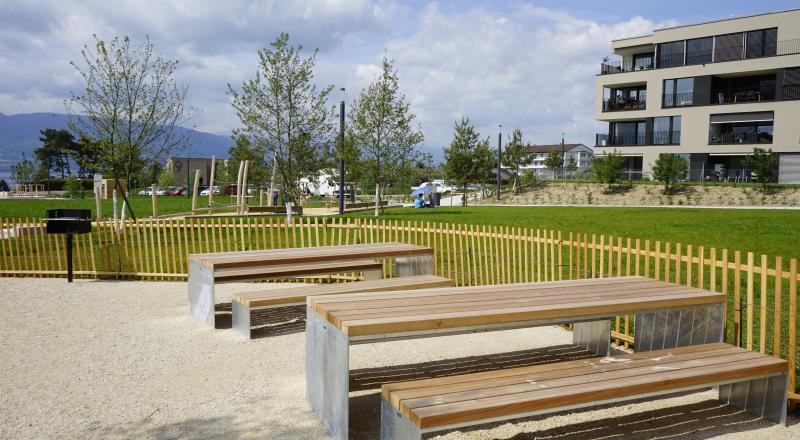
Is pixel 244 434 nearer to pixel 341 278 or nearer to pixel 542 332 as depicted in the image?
pixel 542 332

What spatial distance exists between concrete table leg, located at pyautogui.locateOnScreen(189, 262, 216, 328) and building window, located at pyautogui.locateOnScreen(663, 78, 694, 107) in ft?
149

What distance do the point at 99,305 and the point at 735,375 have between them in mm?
8419

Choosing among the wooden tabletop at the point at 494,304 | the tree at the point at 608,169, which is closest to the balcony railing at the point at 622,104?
the tree at the point at 608,169

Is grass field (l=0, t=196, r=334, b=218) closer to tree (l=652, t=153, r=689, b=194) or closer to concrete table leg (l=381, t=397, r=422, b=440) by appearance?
tree (l=652, t=153, r=689, b=194)

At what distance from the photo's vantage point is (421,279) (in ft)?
27.0

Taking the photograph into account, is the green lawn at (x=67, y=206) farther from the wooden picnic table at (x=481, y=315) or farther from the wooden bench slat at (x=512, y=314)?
the wooden bench slat at (x=512, y=314)

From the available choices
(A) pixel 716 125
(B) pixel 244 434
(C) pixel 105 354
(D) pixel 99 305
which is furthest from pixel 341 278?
(A) pixel 716 125

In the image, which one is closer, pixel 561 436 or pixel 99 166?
pixel 561 436

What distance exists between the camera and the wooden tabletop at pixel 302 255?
7906 mm

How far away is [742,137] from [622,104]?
9.65 meters

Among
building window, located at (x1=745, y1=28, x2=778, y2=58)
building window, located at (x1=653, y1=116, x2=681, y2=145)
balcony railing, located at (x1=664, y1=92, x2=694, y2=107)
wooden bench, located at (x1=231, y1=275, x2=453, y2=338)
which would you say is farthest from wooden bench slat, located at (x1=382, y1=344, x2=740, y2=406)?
balcony railing, located at (x1=664, y1=92, x2=694, y2=107)

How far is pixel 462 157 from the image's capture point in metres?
45.4

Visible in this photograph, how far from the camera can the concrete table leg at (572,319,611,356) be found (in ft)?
21.5

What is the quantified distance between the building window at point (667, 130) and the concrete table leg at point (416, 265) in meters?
43.0
